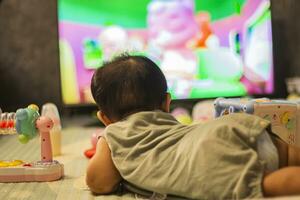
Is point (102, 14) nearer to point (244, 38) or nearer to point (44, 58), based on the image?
point (44, 58)

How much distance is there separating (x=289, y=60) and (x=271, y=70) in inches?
12.5

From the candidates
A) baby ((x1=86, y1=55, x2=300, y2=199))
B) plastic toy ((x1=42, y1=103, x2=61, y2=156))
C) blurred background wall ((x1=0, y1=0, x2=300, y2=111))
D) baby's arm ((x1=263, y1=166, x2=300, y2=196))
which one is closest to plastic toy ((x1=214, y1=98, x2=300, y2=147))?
baby ((x1=86, y1=55, x2=300, y2=199))

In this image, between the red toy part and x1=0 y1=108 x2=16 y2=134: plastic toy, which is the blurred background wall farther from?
x1=0 y1=108 x2=16 y2=134: plastic toy

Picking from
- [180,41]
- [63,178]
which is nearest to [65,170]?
[63,178]

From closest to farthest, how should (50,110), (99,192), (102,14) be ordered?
(99,192) < (50,110) < (102,14)

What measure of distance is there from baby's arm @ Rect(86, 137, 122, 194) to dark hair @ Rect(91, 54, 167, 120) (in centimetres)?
9

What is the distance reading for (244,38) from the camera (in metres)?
2.20

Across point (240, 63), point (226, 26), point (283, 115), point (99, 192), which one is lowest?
point (99, 192)

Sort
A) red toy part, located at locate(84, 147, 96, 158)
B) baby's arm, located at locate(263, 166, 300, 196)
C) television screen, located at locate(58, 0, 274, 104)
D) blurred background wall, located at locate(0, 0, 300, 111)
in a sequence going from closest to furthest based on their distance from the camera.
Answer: baby's arm, located at locate(263, 166, 300, 196)
red toy part, located at locate(84, 147, 96, 158)
television screen, located at locate(58, 0, 274, 104)
blurred background wall, located at locate(0, 0, 300, 111)

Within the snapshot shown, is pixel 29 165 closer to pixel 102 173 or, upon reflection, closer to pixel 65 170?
pixel 65 170

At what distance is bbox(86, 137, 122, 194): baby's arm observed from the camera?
0.93 metres

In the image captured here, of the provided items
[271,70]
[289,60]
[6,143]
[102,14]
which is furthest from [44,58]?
[289,60]

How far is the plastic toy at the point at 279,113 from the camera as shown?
1191mm

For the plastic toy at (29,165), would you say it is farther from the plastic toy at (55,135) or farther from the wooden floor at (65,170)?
the plastic toy at (55,135)
